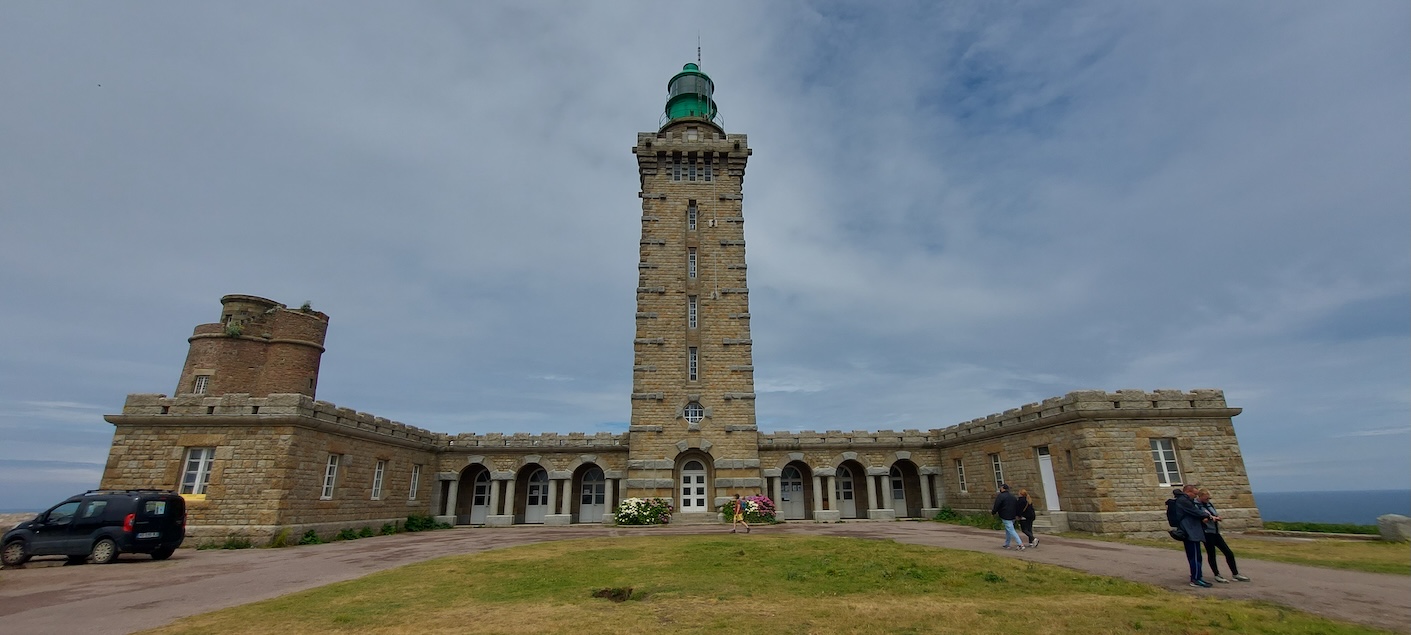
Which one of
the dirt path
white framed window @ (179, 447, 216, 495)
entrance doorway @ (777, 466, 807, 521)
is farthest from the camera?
entrance doorway @ (777, 466, 807, 521)

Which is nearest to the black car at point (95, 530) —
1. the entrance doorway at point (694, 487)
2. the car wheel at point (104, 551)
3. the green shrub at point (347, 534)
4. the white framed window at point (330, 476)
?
the car wheel at point (104, 551)

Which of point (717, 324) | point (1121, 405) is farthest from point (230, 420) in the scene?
point (1121, 405)

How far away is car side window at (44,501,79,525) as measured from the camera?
42.8 feet

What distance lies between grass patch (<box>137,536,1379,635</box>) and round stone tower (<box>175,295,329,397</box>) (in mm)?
21102

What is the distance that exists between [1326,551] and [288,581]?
20.3 m

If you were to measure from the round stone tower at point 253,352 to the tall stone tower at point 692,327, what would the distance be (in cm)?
1639

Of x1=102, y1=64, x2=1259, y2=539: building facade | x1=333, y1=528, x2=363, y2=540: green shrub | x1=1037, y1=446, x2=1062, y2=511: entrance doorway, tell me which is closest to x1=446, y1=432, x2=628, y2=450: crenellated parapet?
x1=102, y1=64, x2=1259, y2=539: building facade

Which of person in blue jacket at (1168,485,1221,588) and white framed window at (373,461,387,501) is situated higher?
white framed window at (373,461,387,501)

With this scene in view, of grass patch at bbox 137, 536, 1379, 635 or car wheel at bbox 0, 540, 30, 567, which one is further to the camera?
car wheel at bbox 0, 540, 30, 567

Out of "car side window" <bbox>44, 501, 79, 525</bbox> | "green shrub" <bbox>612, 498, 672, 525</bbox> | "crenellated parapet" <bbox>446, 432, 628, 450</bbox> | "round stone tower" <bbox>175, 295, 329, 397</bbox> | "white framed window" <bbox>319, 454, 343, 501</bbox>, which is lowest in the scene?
"green shrub" <bbox>612, 498, 672, 525</bbox>

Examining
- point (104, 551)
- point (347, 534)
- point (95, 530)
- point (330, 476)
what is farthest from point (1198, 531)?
point (330, 476)

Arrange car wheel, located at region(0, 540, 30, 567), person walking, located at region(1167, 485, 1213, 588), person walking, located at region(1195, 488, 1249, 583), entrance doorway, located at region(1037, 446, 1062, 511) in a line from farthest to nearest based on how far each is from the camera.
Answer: entrance doorway, located at region(1037, 446, 1062, 511) < car wheel, located at region(0, 540, 30, 567) < person walking, located at region(1195, 488, 1249, 583) < person walking, located at region(1167, 485, 1213, 588)

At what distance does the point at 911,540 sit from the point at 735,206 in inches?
678

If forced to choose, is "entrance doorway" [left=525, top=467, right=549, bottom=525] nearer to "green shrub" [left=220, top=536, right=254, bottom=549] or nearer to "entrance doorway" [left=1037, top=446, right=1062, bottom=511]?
"green shrub" [left=220, top=536, right=254, bottom=549]
